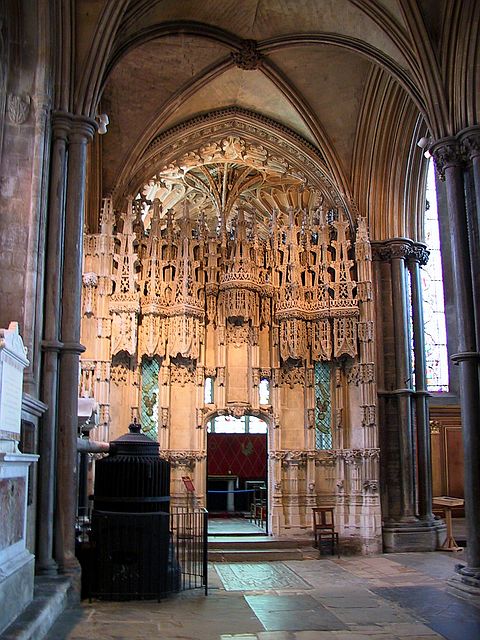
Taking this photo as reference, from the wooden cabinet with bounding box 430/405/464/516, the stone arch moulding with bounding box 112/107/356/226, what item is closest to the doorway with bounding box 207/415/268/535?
the wooden cabinet with bounding box 430/405/464/516

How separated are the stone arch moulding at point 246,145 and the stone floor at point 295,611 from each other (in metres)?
8.20

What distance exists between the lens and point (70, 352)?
33.0 feet

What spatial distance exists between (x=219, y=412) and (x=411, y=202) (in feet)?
21.0

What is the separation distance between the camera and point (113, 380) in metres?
15.4

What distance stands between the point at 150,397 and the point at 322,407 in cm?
376

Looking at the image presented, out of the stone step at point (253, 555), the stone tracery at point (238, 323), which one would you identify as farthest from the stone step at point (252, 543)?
the stone tracery at point (238, 323)

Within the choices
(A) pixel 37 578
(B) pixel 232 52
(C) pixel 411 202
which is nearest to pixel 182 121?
(B) pixel 232 52

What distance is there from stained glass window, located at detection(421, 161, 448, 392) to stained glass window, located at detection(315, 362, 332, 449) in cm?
578

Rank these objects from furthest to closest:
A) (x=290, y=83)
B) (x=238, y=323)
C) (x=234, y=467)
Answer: (x=234, y=467)
(x=238, y=323)
(x=290, y=83)

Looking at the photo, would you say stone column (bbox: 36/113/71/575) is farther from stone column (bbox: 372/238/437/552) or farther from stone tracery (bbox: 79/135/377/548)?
stone column (bbox: 372/238/437/552)

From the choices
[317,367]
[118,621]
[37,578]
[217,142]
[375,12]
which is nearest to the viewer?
[118,621]

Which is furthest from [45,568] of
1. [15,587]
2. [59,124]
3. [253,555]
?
[59,124]

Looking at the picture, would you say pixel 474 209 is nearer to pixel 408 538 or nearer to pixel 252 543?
pixel 408 538

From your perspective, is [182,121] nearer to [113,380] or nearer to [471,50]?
[113,380]
